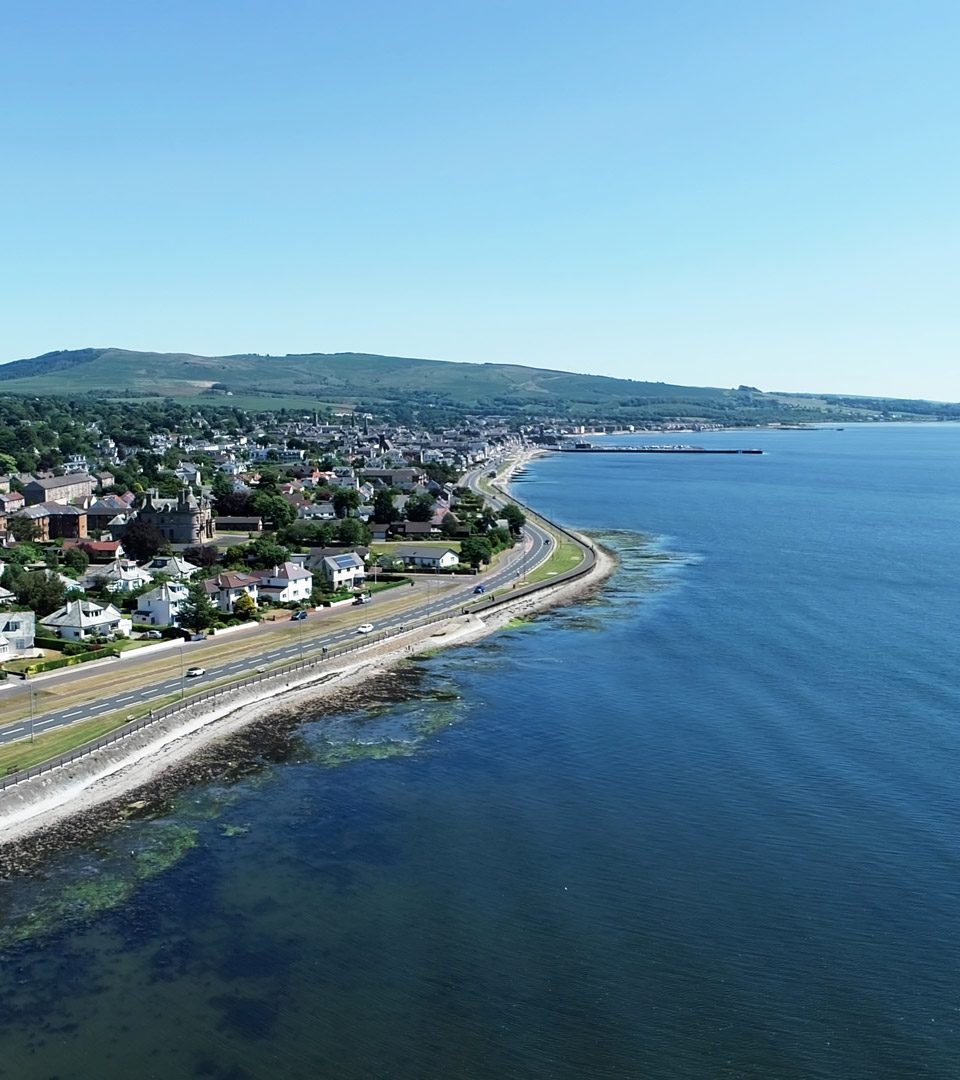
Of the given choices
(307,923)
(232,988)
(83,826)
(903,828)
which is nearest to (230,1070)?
(232,988)

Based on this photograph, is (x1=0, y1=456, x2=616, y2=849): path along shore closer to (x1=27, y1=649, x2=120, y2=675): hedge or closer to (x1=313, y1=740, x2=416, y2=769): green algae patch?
(x1=313, y1=740, x2=416, y2=769): green algae patch

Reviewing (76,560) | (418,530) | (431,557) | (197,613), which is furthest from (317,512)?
(197,613)

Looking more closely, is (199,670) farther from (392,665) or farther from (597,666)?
(597,666)

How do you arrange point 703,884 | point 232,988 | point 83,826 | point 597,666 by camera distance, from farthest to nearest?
point 597,666, point 83,826, point 703,884, point 232,988

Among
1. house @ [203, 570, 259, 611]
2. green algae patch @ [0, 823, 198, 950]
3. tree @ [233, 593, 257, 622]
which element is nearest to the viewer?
green algae patch @ [0, 823, 198, 950]

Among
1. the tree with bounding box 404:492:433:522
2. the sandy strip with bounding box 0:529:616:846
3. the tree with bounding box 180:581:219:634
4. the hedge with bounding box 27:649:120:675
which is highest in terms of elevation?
the tree with bounding box 404:492:433:522

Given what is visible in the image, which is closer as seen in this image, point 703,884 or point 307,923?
point 307,923

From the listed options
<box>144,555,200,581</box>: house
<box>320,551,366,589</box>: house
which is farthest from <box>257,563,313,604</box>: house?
<box>144,555,200,581</box>: house
